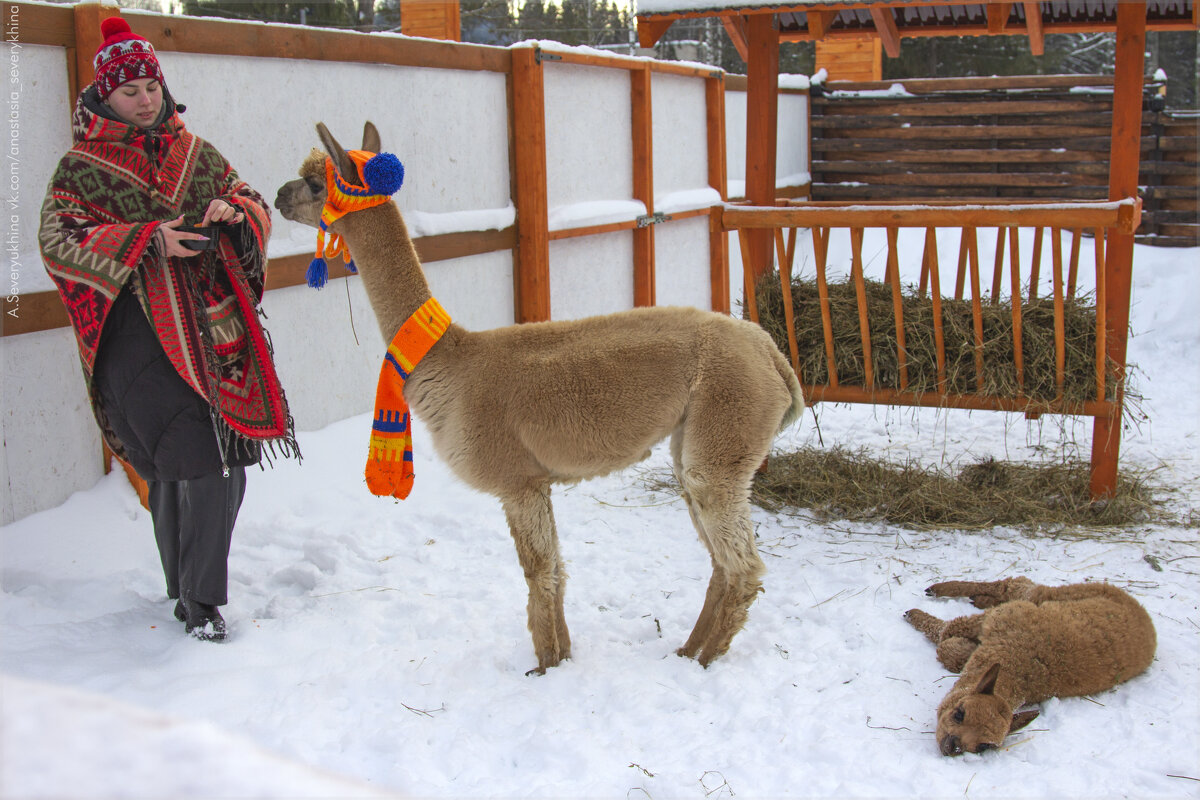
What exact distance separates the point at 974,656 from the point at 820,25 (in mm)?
3964

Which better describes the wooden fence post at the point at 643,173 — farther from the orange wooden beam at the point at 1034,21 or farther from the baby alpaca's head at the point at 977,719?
the baby alpaca's head at the point at 977,719

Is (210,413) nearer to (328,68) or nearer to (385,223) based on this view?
(385,223)

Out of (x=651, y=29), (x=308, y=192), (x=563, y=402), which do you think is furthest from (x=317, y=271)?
(x=651, y=29)

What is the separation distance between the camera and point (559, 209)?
23.9ft

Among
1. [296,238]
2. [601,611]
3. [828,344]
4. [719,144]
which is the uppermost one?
[719,144]

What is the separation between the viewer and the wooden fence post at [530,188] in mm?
6698

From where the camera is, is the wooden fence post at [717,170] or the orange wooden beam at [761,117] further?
the wooden fence post at [717,170]

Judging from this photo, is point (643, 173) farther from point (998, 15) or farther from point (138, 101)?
point (138, 101)

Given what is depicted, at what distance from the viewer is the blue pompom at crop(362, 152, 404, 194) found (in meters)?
3.26

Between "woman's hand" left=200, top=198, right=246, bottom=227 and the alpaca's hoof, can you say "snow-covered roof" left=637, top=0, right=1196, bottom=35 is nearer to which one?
the alpaca's hoof

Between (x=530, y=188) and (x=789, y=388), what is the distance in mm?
3575

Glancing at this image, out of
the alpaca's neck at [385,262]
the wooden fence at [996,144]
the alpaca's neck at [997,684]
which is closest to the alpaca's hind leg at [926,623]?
the alpaca's neck at [997,684]

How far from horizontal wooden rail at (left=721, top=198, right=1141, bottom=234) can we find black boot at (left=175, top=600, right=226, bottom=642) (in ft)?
10.7

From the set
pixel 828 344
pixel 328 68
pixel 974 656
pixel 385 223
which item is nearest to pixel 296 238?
pixel 328 68
